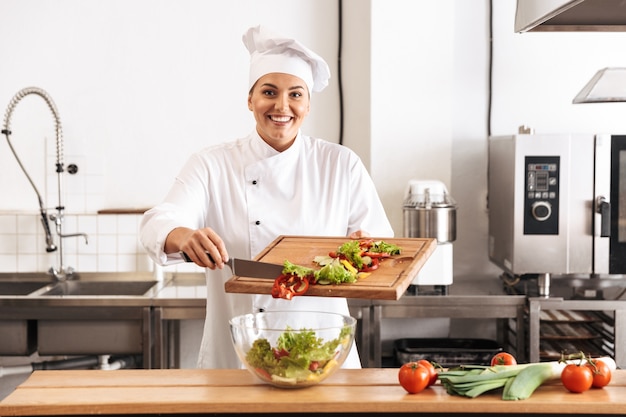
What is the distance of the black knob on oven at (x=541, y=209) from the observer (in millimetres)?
3506

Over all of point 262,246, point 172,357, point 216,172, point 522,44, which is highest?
point 522,44

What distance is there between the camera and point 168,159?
416 cm

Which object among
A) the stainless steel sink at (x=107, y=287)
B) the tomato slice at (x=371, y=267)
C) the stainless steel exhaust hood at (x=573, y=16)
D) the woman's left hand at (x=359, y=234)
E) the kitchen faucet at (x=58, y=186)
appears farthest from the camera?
the stainless steel sink at (x=107, y=287)

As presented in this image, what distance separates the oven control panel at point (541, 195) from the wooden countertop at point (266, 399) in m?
1.49

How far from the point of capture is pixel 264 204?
2727mm

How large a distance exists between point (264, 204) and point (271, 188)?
6 cm

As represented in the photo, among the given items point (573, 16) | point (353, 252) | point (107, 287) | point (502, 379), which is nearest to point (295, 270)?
point (353, 252)

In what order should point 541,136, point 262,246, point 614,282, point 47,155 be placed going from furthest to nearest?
point 47,155
point 614,282
point 541,136
point 262,246

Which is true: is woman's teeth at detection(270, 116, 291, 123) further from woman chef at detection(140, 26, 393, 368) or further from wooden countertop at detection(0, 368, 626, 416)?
wooden countertop at detection(0, 368, 626, 416)

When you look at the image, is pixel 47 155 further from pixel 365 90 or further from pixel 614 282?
pixel 614 282

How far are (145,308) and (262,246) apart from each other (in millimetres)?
1019

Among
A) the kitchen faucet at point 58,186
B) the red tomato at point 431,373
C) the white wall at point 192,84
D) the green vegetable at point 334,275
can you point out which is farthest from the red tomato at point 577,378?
the kitchen faucet at point 58,186

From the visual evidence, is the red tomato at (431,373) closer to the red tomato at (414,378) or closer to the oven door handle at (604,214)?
the red tomato at (414,378)

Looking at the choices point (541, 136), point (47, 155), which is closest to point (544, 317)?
point (541, 136)
